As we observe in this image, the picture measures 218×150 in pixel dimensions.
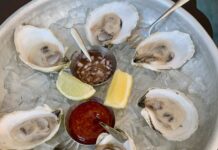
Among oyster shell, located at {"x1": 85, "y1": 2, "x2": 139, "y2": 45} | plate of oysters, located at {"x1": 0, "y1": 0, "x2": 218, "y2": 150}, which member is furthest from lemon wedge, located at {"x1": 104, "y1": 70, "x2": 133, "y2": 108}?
oyster shell, located at {"x1": 85, "y1": 2, "x2": 139, "y2": 45}

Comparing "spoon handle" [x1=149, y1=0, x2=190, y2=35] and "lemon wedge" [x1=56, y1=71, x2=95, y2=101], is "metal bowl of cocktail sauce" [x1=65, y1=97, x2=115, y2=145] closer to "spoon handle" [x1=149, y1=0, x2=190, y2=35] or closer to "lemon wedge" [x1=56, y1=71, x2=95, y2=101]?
"lemon wedge" [x1=56, y1=71, x2=95, y2=101]

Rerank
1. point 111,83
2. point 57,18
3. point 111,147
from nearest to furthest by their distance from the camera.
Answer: point 111,147
point 111,83
point 57,18

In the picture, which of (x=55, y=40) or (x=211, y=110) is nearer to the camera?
(x=211, y=110)

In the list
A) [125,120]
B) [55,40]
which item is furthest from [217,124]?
[55,40]

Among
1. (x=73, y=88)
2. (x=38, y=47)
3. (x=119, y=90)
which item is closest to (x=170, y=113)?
(x=119, y=90)

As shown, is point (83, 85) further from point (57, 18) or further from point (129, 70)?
point (57, 18)

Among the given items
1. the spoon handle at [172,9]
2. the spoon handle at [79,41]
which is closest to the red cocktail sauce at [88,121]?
the spoon handle at [79,41]

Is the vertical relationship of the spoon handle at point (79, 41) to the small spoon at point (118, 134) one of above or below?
above

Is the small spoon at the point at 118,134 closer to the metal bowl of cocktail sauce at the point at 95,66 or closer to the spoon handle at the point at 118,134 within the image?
the spoon handle at the point at 118,134
